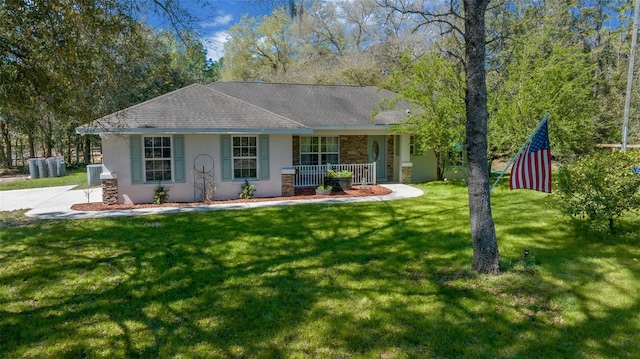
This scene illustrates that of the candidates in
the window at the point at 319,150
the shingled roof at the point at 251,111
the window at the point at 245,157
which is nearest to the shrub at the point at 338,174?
the shingled roof at the point at 251,111

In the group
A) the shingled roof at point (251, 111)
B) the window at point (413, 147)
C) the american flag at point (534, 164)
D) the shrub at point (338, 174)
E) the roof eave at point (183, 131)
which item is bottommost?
the shrub at point (338, 174)

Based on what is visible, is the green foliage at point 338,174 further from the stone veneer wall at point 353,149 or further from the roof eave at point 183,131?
the stone veneer wall at point 353,149

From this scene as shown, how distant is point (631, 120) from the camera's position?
876 inches

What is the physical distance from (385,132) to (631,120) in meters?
16.3

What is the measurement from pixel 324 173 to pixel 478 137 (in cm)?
955

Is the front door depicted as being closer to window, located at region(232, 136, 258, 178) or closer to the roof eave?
the roof eave

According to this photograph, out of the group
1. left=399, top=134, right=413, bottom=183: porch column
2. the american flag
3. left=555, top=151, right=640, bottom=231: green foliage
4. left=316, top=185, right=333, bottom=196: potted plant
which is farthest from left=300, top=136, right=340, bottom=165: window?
the american flag

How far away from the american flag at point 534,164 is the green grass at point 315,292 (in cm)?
117

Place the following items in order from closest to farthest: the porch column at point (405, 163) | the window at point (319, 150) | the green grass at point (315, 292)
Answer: the green grass at point (315, 292), the porch column at point (405, 163), the window at point (319, 150)

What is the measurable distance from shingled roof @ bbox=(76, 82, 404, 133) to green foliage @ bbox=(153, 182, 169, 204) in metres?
1.70

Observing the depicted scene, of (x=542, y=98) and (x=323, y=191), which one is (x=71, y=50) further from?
(x=542, y=98)

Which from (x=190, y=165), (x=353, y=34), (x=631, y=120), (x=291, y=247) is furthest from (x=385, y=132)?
(x=353, y=34)

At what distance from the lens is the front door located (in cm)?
1665

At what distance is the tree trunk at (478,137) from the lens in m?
4.98
